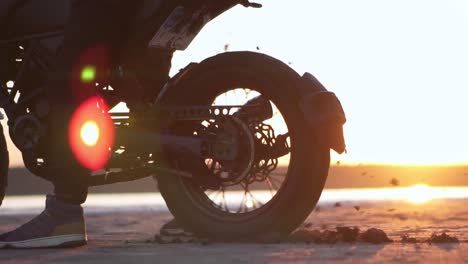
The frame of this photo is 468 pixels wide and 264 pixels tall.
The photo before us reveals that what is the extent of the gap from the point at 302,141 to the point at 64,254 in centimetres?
144

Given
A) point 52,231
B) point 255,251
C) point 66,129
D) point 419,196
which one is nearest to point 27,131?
point 66,129

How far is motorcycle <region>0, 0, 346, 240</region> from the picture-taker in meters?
6.94

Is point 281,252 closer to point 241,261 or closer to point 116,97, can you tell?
point 241,261

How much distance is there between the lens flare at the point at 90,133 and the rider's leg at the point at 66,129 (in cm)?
13

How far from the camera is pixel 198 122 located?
734 cm

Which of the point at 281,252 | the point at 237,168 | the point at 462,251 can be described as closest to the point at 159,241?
the point at 237,168

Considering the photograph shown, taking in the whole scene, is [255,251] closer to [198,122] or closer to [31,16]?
[198,122]

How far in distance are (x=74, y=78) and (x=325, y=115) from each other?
4.56 feet

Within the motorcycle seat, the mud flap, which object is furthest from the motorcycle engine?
the mud flap

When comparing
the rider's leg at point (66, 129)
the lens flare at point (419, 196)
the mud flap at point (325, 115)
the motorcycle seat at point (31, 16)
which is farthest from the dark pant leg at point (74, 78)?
the lens flare at point (419, 196)

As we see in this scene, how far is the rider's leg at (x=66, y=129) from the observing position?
689cm

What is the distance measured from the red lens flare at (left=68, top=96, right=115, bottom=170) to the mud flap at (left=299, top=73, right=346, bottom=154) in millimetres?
1163

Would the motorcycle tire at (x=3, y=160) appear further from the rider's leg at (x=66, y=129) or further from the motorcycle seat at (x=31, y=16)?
the rider's leg at (x=66, y=129)

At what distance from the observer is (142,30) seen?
722cm
